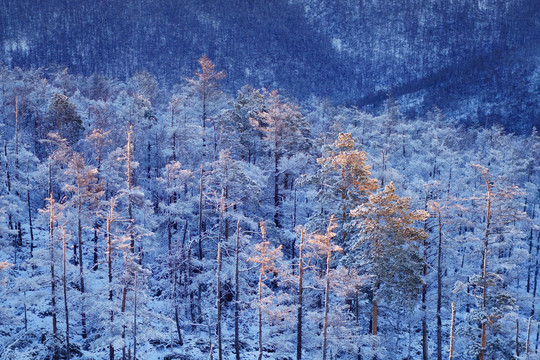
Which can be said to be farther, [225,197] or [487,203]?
[225,197]

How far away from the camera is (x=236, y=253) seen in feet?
74.2

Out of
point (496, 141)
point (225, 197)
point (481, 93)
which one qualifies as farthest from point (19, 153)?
point (481, 93)

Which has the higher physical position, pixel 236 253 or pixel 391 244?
pixel 391 244

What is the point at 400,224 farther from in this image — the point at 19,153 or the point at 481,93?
the point at 481,93

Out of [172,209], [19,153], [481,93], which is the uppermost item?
[19,153]

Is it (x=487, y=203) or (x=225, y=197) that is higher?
(x=487, y=203)

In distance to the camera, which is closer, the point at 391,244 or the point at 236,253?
the point at 391,244

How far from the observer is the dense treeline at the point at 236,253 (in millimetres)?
20328

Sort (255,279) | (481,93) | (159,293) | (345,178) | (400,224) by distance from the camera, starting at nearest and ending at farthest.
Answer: (400,224) → (345,178) → (159,293) → (255,279) → (481,93)

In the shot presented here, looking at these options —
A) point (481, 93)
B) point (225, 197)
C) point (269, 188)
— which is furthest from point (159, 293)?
point (481, 93)

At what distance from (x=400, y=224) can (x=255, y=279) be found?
49.6 feet

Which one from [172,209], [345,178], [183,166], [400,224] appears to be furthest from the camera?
[183,166]

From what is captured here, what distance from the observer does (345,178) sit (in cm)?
2267

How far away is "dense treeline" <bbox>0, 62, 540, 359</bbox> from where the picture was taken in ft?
66.7
